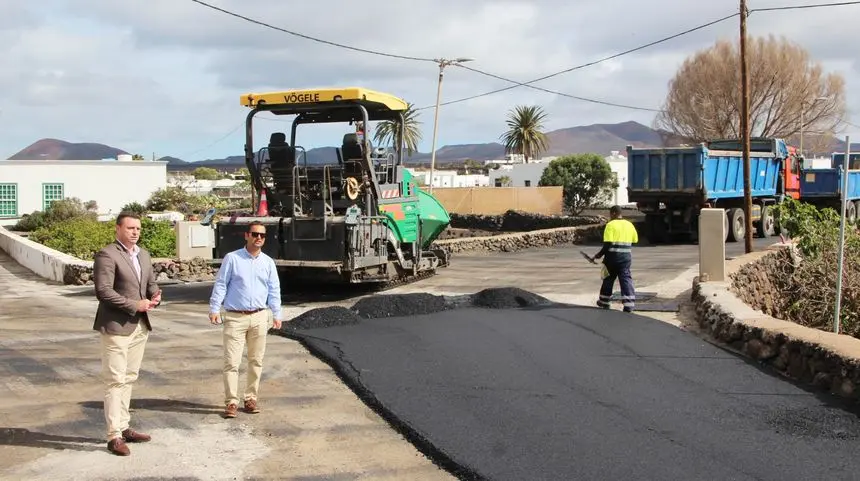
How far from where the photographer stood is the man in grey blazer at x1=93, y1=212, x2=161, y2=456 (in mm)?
5445

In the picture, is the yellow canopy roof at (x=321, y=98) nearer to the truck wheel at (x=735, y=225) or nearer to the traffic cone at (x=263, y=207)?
the traffic cone at (x=263, y=207)

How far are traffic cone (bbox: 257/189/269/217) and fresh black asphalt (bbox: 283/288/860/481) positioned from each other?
3.88 metres

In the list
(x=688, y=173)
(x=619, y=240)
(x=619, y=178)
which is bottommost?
(x=619, y=240)

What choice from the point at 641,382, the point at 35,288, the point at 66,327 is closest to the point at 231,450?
the point at 641,382

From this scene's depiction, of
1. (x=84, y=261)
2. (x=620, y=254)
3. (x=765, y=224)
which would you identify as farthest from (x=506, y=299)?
(x=765, y=224)

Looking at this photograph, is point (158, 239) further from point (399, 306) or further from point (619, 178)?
point (619, 178)

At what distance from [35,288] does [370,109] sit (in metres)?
7.48

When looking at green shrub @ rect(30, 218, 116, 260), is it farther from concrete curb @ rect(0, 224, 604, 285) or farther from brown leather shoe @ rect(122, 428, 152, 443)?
brown leather shoe @ rect(122, 428, 152, 443)

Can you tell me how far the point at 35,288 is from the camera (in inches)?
623

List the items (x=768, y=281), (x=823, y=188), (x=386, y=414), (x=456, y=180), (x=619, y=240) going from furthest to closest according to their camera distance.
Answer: (x=456, y=180), (x=823, y=188), (x=768, y=281), (x=619, y=240), (x=386, y=414)

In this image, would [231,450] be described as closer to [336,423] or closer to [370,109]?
[336,423]

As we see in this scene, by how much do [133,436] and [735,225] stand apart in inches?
853

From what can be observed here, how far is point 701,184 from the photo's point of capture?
74.0 feet

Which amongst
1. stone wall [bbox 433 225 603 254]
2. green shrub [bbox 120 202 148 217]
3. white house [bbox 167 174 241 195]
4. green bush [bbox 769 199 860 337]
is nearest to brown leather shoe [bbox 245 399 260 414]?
green bush [bbox 769 199 860 337]
